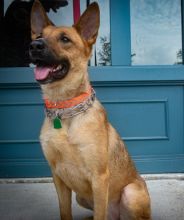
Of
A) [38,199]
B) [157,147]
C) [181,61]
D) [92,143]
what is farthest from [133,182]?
[181,61]

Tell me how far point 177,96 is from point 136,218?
7.31 feet

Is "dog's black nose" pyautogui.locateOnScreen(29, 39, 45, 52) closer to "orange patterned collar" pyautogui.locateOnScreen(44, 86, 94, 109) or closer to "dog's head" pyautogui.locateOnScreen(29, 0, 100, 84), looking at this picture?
"dog's head" pyautogui.locateOnScreen(29, 0, 100, 84)

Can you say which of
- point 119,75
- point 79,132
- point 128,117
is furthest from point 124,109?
point 79,132

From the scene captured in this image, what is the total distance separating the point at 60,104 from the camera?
9.93 feet

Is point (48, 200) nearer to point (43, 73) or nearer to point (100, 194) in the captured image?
point (100, 194)

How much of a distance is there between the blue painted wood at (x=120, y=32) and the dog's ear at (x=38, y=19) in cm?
179

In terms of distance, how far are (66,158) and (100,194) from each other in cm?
35

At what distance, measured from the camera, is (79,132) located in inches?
115

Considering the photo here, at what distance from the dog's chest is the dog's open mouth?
38cm

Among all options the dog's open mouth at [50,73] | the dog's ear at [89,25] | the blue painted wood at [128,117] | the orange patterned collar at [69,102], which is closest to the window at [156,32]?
the blue painted wood at [128,117]

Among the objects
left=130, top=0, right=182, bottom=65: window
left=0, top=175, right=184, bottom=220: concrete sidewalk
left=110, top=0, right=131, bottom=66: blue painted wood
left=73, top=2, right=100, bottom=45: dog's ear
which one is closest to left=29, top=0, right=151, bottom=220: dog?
left=73, top=2, right=100, bottom=45: dog's ear

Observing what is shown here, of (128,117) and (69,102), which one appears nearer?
(69,102)

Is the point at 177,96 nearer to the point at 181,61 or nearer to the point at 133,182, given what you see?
the point at 181,61

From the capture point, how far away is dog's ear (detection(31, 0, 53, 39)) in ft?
10.4
